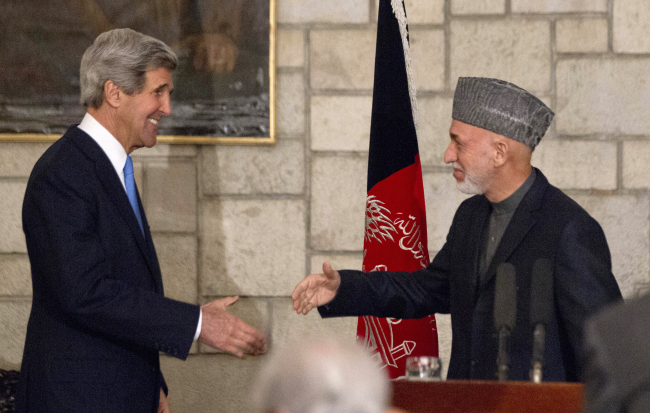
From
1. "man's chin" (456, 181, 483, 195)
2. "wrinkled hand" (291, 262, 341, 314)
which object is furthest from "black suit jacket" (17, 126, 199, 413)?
"man's chin" (456, 181, 483, 195)

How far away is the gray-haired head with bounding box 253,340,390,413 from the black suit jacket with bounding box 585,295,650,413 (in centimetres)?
26

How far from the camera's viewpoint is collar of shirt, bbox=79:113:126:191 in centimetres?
204

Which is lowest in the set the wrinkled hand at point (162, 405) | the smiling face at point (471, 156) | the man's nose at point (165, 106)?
the wrinkled hand at point (162, 405)

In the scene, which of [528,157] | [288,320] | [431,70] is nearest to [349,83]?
[431,70]

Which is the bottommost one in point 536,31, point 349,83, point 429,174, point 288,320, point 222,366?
point 222,366

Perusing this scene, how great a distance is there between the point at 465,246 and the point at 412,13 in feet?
5.81

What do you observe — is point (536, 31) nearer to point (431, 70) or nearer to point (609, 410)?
point (431, 70)

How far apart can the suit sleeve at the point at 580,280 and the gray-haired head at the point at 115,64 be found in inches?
57.0

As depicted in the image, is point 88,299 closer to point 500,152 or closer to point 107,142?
point 107,142

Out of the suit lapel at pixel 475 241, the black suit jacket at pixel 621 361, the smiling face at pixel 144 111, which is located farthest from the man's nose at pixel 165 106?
the black suit jacket at pixel 621 361

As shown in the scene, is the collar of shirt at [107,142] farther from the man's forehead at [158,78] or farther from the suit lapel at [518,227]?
the suit lapel at [518,227]

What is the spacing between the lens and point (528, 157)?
2.11 m

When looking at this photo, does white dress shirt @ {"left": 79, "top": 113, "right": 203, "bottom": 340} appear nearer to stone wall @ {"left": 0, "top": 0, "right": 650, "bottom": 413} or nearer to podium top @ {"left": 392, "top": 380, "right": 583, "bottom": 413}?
podium top @ {"left": 392, "top": 380, "right": 583, "bottom": 413}

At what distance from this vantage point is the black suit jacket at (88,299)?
1834 mm
